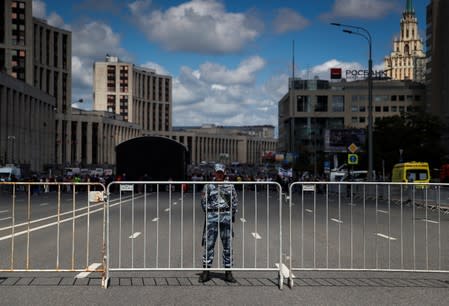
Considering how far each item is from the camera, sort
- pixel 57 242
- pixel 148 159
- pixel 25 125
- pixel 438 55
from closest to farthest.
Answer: pixel 57 242
pixel 148 159
pixel 25 125
pixel 438 55

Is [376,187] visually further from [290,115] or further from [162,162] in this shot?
A: [290,115]

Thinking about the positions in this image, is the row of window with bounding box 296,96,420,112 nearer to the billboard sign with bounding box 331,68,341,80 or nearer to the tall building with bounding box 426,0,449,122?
the billboard sign with bounding box 331,68,341,80

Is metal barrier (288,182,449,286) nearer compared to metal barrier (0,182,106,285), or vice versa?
metal barrier (0,182,106,285)

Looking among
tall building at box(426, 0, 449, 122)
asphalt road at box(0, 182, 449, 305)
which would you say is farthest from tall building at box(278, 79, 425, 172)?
asphalt road at box(0, 182, 449, 305)

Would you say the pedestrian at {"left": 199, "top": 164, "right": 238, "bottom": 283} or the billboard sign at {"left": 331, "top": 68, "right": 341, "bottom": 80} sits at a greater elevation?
the billboard sign at {"left": 331, "top": 68, "right": 341, "bottom": 80}

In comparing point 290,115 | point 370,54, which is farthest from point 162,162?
point 290,115

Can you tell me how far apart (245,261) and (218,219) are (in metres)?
2.10

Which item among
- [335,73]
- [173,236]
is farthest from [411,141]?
[173,236]

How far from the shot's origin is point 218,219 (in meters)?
10.1

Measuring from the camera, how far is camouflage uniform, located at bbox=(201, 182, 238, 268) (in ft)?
32.7

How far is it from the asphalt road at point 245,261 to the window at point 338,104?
132896mm

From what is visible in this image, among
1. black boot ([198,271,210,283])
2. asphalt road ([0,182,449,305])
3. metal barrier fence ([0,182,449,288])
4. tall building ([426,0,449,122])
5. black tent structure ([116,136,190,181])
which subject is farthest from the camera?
tall building ([426,0,449,122])

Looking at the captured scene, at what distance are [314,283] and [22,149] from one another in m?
91.5

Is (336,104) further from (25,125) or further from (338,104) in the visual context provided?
(25,125)
